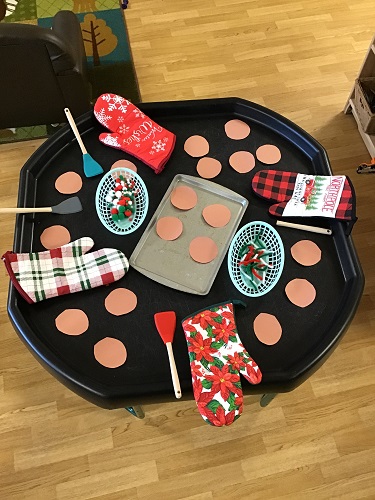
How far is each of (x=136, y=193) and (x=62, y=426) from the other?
0.89m

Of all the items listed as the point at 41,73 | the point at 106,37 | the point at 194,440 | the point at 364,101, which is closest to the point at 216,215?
the point at 194,440

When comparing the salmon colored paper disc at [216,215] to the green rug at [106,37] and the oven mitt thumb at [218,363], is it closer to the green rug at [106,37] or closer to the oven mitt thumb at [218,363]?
the oven mitt thumb at [218,363]

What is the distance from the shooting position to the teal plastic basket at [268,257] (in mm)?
1218

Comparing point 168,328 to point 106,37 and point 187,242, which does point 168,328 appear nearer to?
point 187,242

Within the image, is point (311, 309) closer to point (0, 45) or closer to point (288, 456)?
point (288, 456)

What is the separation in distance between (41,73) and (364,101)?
4.57ft

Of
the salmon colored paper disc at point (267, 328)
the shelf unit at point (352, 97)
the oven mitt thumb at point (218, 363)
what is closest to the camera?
the oven mitt thumb at point (218, 363)

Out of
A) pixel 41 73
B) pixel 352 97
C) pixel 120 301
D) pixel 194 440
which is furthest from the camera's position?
pixel 352 97

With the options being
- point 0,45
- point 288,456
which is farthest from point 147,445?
point 0,45

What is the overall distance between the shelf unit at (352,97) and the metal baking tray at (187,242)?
1.11m

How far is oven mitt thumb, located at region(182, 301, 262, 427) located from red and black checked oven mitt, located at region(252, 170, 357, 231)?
13.0 inches

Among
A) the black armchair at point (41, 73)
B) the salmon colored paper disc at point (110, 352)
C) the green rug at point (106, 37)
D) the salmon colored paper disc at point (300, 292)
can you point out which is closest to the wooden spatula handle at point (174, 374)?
the salmon colored paper disc at point (110, 352)

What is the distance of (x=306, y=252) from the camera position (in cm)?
127

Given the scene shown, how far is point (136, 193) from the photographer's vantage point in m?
1.32
